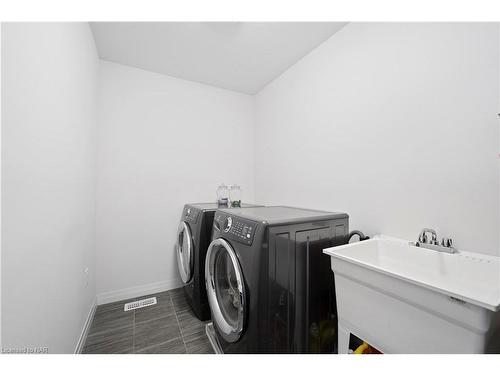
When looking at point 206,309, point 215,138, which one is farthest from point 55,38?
point 206,309

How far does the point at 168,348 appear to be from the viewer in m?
1.53

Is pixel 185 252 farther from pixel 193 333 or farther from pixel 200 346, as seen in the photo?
pixel 200 346

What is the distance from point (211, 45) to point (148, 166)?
4.69 ft

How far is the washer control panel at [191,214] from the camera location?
1937 millimetres

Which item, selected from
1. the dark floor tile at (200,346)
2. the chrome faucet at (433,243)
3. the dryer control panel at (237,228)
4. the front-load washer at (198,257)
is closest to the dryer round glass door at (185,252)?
the front-load washer at (198,257)

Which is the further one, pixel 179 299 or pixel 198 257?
pixel 179 299

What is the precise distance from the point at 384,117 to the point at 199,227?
1693mm

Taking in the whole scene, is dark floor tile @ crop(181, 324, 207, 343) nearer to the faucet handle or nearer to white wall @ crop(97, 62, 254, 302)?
white wall @ crop(97, 62, 254, 302)

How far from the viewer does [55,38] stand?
103 centimetres

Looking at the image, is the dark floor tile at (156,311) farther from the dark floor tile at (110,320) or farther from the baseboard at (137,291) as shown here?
the baseboard at (137,291)

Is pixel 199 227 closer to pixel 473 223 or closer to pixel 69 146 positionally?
pixel 69 146

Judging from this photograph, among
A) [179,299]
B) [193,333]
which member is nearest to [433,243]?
[193,333]

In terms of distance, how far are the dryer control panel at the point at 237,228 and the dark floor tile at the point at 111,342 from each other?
1.16 meters
